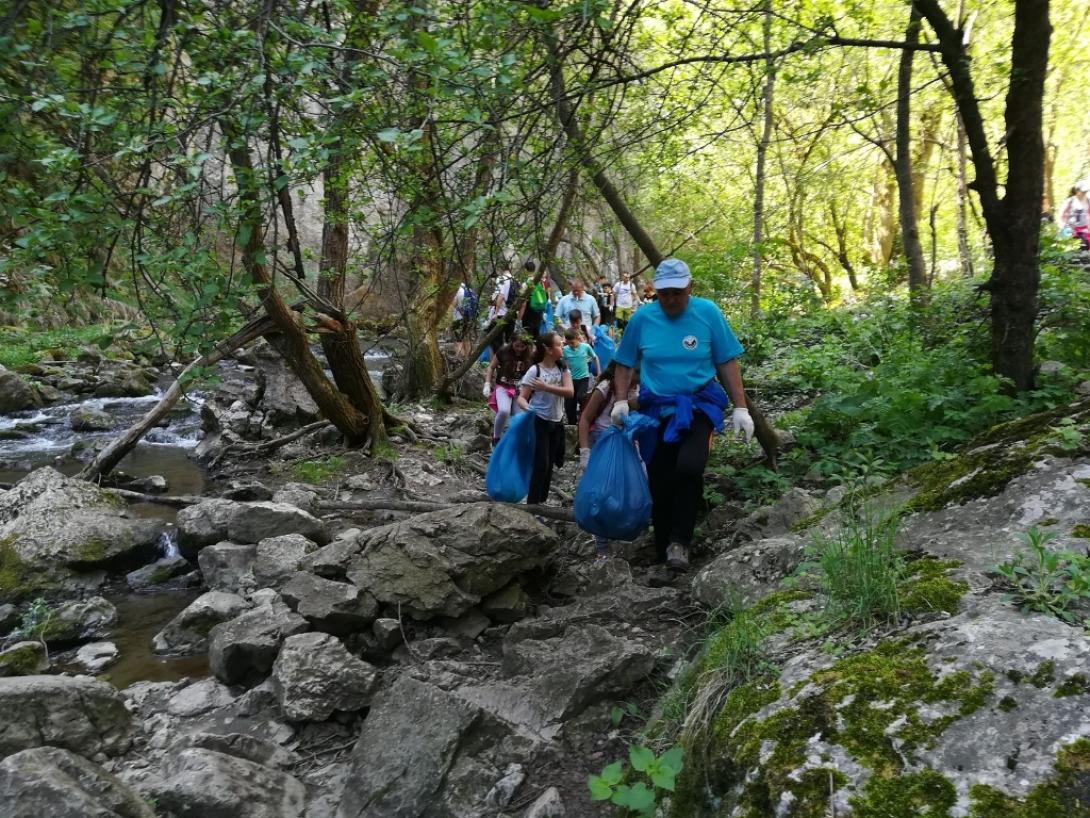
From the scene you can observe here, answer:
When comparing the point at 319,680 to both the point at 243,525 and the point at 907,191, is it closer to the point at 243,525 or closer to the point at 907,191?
the point at 243,525

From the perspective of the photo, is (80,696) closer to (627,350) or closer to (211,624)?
(211,624)

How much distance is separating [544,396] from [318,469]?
132 inches

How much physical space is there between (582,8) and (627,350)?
1953 mm

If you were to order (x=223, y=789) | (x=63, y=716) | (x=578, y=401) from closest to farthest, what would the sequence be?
1. (x=223, y=789)
2. (x=63, y=716)
3. (x=578, y=401)

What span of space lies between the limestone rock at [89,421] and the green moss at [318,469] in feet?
15.6

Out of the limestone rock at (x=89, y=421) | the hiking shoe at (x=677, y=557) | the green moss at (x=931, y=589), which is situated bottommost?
the hiking shoe at (x=677, y=557)

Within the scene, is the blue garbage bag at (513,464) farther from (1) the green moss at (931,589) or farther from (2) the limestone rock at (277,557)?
(1) the green moss at (931,589)

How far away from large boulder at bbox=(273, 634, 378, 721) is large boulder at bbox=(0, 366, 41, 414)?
11376 millimetres

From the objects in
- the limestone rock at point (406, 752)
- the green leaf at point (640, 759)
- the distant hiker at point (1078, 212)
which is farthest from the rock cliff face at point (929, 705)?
the distant hiker at point (1078, 212)

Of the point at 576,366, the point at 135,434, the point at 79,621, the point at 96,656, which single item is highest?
the point at 576,366

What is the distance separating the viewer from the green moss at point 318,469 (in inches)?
313

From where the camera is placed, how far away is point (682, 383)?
4176 millimetres

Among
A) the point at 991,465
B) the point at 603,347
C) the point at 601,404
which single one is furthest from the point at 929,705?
the point at 603,347

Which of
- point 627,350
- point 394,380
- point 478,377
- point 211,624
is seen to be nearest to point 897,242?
point 478,377
